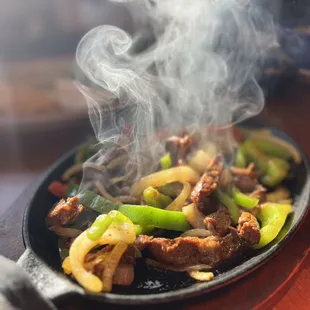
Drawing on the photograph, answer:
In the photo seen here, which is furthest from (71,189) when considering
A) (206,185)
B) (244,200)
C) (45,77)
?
(45,77)

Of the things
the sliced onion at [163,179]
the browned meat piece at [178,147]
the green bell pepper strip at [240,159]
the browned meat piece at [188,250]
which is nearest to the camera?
the browned meat piece at [188,250]

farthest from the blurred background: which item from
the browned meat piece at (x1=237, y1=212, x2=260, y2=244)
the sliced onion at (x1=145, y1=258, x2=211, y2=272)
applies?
the browned meat piece at (x1=237, y1=212, x2=260, y2=244)

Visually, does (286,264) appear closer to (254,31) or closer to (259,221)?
(259,221)

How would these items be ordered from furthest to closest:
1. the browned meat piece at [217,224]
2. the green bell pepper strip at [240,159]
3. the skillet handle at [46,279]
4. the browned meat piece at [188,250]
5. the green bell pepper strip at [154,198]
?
the green bell pepper strip at [240,159] → the green bell pepper strip at [154,198] → the browned meat piece at [217,224] → the browned meat piece at [188,250] → the skillet handle at [46,279]

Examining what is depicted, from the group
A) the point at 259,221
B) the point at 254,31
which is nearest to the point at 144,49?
the point at 254,31

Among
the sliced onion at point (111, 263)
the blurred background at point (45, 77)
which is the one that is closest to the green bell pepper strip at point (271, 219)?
the sliced onion at point (111, 263)

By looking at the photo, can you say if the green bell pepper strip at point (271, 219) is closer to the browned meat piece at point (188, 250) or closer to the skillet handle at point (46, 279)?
the browned meat piece at point (188, 250)

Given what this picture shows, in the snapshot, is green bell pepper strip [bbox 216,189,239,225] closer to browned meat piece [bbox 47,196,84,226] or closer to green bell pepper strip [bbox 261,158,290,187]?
green bell pepper strip [bbox 261,158,290,187]
